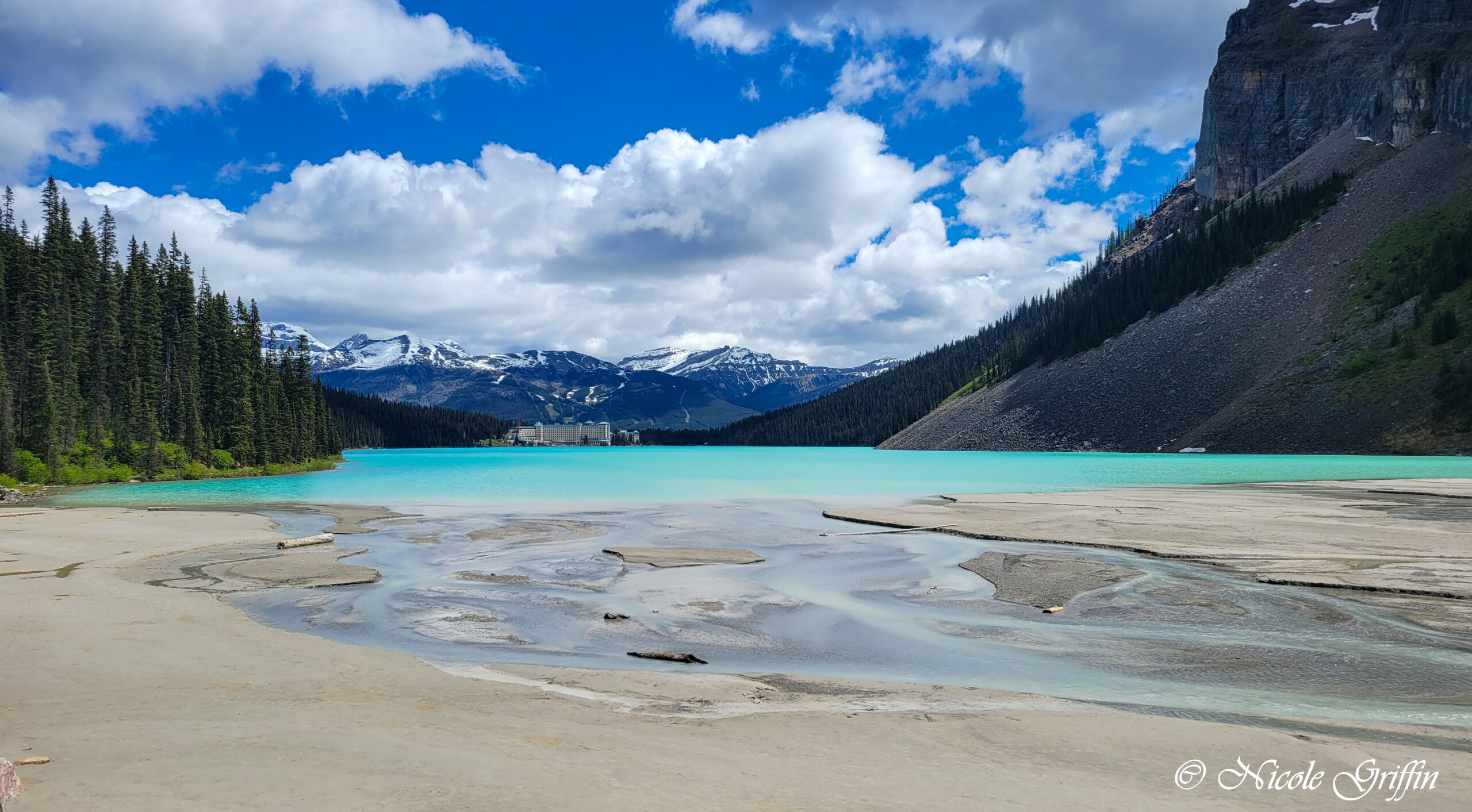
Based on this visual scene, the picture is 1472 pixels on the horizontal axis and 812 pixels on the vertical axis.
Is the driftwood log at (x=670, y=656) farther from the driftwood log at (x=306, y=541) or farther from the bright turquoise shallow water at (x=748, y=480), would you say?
the bright turquoise shallow water at (x=748, y=480)

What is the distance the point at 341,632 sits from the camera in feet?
42.2

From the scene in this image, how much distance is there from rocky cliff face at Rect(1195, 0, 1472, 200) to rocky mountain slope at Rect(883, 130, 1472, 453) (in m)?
6.58

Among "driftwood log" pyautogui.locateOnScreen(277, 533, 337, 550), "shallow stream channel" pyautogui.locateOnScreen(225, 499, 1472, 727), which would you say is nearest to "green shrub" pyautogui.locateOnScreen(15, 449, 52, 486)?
"driftwood log" pyautogui.locateOnScreen(277, 533, 337, 550)

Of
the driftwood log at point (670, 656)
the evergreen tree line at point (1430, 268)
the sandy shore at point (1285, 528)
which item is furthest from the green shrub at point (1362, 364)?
the driftwood log at point (670, 656)

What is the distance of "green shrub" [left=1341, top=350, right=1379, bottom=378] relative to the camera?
9250cm

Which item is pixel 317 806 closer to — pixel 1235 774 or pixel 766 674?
pixel 766 674

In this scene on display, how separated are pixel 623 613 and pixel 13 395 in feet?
236

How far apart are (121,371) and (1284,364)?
139 metres

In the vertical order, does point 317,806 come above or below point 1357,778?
above

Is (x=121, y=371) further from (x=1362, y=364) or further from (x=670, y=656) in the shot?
(x=1362, y=364)

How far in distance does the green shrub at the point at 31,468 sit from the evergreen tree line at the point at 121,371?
10cm

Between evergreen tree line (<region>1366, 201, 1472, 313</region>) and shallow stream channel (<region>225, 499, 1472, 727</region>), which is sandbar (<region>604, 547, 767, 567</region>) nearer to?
shallow stream channel (<region>225, 499, 1472, 727</region>)

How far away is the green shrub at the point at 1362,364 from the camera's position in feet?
303

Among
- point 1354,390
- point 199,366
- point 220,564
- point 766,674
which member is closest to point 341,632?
point 766,674
